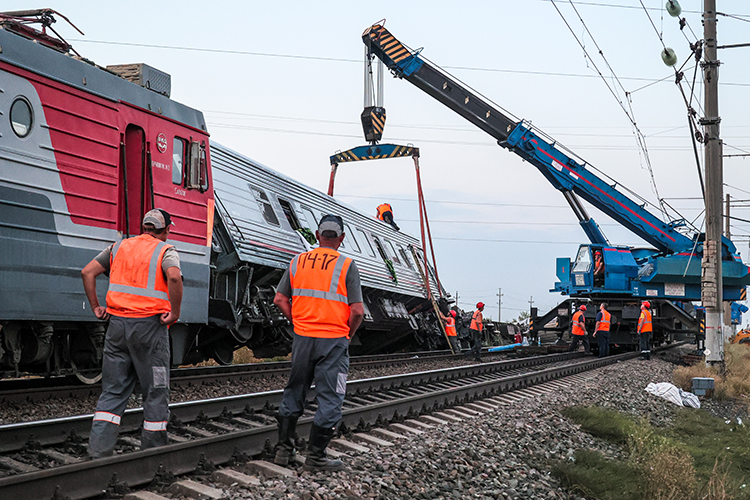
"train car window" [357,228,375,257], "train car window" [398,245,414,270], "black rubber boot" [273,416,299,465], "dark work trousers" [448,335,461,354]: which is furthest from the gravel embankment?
"dark work trousers" [448,335,461,354]

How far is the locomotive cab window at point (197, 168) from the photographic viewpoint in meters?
8.77

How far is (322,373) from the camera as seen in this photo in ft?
16.2

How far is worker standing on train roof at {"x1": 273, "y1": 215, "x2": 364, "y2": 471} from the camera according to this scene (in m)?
4.92

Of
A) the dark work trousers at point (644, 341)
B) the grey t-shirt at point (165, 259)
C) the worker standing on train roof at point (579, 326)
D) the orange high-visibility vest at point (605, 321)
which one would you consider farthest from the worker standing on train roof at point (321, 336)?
the worker standing on train roof at point (579, 326)

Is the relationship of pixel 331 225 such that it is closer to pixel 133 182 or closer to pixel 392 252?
pixel 133 182

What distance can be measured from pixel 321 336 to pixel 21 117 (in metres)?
3.54

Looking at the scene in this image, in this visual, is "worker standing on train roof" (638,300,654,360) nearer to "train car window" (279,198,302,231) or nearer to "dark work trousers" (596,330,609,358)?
"dark work trousers" (596,330,609,358)

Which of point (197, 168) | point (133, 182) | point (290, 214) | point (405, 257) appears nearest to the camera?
point (133, 182)

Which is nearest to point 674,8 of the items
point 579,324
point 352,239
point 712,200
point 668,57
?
point 668,57

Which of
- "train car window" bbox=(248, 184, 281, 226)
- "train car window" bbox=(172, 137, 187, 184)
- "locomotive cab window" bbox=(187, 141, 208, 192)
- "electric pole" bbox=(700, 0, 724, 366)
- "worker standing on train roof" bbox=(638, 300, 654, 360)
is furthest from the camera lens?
"worker standing on train roof" bbox=(638, 300, 654, 360)

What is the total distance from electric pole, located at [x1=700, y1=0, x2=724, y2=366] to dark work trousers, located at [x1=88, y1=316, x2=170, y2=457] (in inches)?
477

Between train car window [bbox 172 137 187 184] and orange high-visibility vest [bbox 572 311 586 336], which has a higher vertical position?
train car window [bbox 172 137 187 184]

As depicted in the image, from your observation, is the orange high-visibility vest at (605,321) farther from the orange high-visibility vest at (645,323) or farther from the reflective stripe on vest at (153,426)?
the reflective stripe on vest at (153,426)

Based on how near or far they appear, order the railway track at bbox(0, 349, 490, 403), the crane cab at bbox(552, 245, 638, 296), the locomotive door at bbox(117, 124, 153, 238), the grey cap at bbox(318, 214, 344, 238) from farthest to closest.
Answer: the crane cab at bbox(552, 245, 638, 296)
the locomotive door at bbox(117, 124, 153, 238)
the railway track at bbox(0, 349, 490, 403)
the grey cap at bbox(318, 214, 344, 238)
